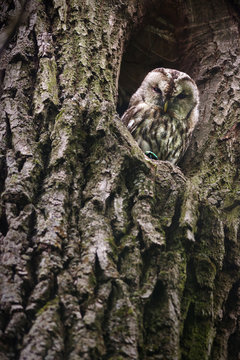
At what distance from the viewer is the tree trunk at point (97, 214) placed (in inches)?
39.2

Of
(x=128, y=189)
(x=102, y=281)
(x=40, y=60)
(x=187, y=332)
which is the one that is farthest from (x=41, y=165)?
(x=187, y=332)

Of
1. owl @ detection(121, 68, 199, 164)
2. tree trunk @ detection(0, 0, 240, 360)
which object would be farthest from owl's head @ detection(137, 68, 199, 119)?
tree trunk @ detection(0, 0, 240, 360)

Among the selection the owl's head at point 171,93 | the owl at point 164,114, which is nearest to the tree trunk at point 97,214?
the owl at point 164,114

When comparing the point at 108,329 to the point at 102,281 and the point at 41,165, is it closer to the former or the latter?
the point at 102,281

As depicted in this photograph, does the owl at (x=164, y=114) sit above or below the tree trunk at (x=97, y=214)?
above

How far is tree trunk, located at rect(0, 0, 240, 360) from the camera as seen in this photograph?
1.00 metres

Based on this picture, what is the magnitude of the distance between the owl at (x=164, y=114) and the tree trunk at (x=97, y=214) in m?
0.38

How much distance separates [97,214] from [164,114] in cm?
164

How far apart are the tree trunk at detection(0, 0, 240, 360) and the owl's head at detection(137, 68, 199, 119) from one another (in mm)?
552

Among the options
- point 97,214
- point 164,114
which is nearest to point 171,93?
point 164,114

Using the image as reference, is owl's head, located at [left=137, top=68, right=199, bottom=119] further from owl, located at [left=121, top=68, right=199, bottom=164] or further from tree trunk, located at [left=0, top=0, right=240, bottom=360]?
tree trunk, located at [left=0, top=0, right=240, bottom=360]

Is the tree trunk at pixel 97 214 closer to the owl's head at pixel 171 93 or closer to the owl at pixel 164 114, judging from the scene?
the owl at pixel 164 114

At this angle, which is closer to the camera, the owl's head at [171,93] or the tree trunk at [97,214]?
the tree trunk at [97,214]

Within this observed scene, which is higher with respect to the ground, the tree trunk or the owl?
the owl
